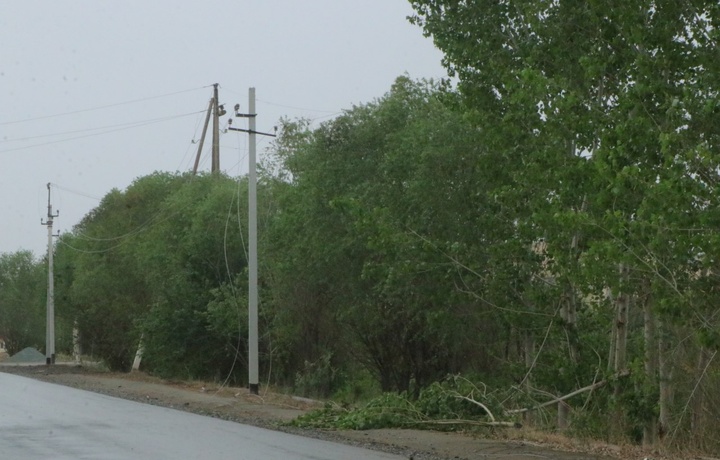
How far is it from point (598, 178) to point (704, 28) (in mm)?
2960

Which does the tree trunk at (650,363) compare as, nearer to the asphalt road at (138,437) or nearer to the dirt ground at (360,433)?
the dirt ground at (360,433)

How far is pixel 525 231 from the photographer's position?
20.2m

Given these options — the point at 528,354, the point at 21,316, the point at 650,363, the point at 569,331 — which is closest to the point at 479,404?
the point at 650,363

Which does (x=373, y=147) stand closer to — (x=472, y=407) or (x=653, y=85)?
(x=472, y=407)

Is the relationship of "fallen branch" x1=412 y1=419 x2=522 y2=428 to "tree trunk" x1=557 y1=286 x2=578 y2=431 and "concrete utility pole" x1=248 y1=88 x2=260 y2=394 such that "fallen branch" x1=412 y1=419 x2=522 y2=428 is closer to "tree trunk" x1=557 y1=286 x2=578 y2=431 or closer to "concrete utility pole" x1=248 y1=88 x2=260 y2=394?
"tree trunk" x1=557 y1=286 x2=578 y2=431

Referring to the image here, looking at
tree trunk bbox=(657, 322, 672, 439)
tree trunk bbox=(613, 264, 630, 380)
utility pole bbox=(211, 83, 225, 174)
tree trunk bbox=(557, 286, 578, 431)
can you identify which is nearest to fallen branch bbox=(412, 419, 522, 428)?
tree trunk bbox=(657, 322, 672, 439)

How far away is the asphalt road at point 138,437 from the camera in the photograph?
14445 mm

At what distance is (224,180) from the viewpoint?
45719mm

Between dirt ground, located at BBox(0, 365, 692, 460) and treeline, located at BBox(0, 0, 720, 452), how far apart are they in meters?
1.73

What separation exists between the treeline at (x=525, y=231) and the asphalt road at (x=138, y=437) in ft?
14.7

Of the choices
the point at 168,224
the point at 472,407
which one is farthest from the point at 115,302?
the point at 472,407

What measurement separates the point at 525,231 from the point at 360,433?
480 centimetres

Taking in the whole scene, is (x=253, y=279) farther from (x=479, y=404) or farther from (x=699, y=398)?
(x=699, y=398)

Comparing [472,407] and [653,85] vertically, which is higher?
[653,85]
